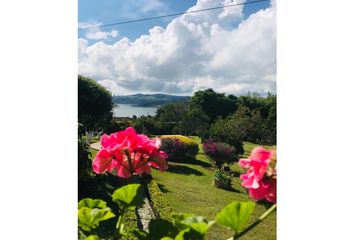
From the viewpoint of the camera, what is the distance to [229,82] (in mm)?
1857

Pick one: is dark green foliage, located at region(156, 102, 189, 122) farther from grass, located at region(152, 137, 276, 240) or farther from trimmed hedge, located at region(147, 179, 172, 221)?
trimmed hedge, located at region(147, 179, 172, 221)

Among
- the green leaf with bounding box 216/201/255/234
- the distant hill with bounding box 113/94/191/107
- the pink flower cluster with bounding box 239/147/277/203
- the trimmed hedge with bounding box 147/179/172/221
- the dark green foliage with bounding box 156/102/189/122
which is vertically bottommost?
the trimmed hedge with bounding box 147/179/172/221

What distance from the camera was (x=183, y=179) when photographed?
228 cm

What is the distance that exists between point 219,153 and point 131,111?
55cm

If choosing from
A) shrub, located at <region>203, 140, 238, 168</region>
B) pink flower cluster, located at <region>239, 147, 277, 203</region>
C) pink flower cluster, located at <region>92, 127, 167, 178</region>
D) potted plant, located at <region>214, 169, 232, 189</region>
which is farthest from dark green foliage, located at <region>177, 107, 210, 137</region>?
pink flower cluster, located at <region>239, 147, 277, 203</region>

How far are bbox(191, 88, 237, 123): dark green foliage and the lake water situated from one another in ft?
0.89

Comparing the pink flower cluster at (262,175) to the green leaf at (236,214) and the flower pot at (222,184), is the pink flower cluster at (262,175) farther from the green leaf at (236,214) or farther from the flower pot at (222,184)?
the flower pot at (222,184)

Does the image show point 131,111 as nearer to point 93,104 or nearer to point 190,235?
point 93,104

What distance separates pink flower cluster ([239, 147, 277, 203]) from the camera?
592 mm

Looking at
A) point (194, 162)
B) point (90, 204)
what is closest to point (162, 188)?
point (194, 162)

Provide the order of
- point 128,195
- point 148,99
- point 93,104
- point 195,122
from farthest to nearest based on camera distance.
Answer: point 93,104 < point 148,99 < point 195,122 < point 128,195

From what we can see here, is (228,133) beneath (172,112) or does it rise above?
beneath
